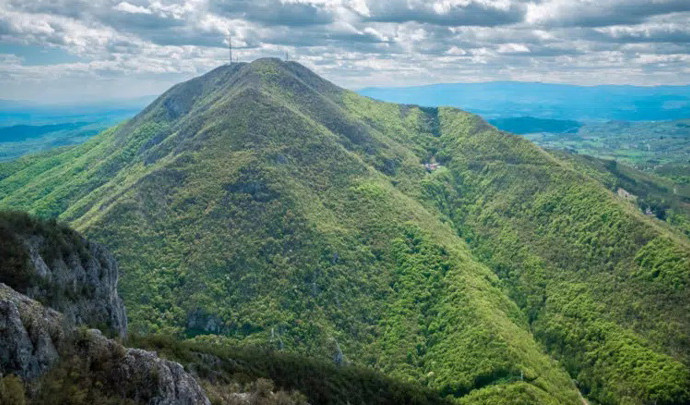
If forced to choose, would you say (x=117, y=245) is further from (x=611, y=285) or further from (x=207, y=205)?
(x=611, y=285)

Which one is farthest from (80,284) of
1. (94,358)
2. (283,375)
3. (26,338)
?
(283,375)

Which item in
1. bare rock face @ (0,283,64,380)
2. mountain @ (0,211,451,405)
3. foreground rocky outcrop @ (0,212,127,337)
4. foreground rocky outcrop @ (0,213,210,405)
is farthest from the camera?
foreground rocky outcrop @ (0,212,127,337)

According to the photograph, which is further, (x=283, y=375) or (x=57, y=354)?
(x=283, y=375)

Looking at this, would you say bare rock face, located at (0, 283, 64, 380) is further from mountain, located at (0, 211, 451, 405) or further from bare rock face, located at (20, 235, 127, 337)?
bare rock face, located at (20, 235, 127, 337)

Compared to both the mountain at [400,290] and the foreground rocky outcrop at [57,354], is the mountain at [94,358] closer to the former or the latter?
the foreground rocky outcrop at [57,354]

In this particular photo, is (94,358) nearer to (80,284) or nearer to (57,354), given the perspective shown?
(57,354)

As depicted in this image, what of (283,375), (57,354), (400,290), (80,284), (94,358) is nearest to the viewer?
(57,354)

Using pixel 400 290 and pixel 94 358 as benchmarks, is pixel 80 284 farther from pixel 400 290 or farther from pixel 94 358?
pixel 400 290

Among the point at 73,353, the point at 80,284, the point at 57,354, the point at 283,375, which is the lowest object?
the point at 283,375

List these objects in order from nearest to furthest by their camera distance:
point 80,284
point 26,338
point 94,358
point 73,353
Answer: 1. point 26,338
2. point 73,353
3. point 94,358
4. point 80,284

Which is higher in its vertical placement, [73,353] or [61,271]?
[73,353]

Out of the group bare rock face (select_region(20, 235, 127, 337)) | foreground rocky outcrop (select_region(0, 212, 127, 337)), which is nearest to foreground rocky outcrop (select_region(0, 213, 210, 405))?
foreground rocky outcrop (select_region(0, 212, 127, 337))

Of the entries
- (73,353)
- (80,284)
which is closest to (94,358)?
(73,353)
